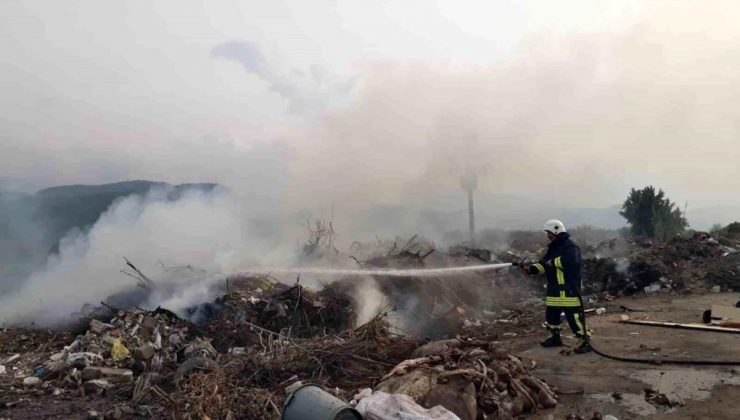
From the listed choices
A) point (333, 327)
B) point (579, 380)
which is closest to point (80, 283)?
point (333, 327)

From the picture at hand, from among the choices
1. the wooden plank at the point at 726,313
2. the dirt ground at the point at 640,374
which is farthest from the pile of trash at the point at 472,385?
the wooden plank at the point at 726,313

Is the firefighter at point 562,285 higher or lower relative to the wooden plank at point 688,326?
higher

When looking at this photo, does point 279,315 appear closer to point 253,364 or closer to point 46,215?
point 253,364

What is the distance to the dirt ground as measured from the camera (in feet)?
14.8

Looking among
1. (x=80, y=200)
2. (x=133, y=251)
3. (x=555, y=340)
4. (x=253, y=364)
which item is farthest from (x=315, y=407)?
(x=80, y=200)

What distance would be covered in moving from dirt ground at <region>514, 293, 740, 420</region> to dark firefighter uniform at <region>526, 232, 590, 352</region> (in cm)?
30

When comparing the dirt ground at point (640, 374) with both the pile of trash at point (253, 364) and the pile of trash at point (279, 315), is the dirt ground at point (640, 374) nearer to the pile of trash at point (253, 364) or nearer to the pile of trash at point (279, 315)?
Answer: the pile of trash at point (253, 364)

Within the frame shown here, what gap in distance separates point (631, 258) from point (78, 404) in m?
12.9

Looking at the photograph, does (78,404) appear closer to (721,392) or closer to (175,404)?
(175,404)

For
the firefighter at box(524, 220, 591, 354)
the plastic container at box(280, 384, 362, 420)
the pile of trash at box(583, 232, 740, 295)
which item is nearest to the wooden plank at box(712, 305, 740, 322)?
the firefighter at box(524, 220, 591, 354)

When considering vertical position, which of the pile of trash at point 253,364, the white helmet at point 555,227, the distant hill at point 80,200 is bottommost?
the pile of trash at point 253,364

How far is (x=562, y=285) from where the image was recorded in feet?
21.5

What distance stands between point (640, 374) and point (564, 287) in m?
1.41

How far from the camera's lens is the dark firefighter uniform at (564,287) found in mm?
6449
